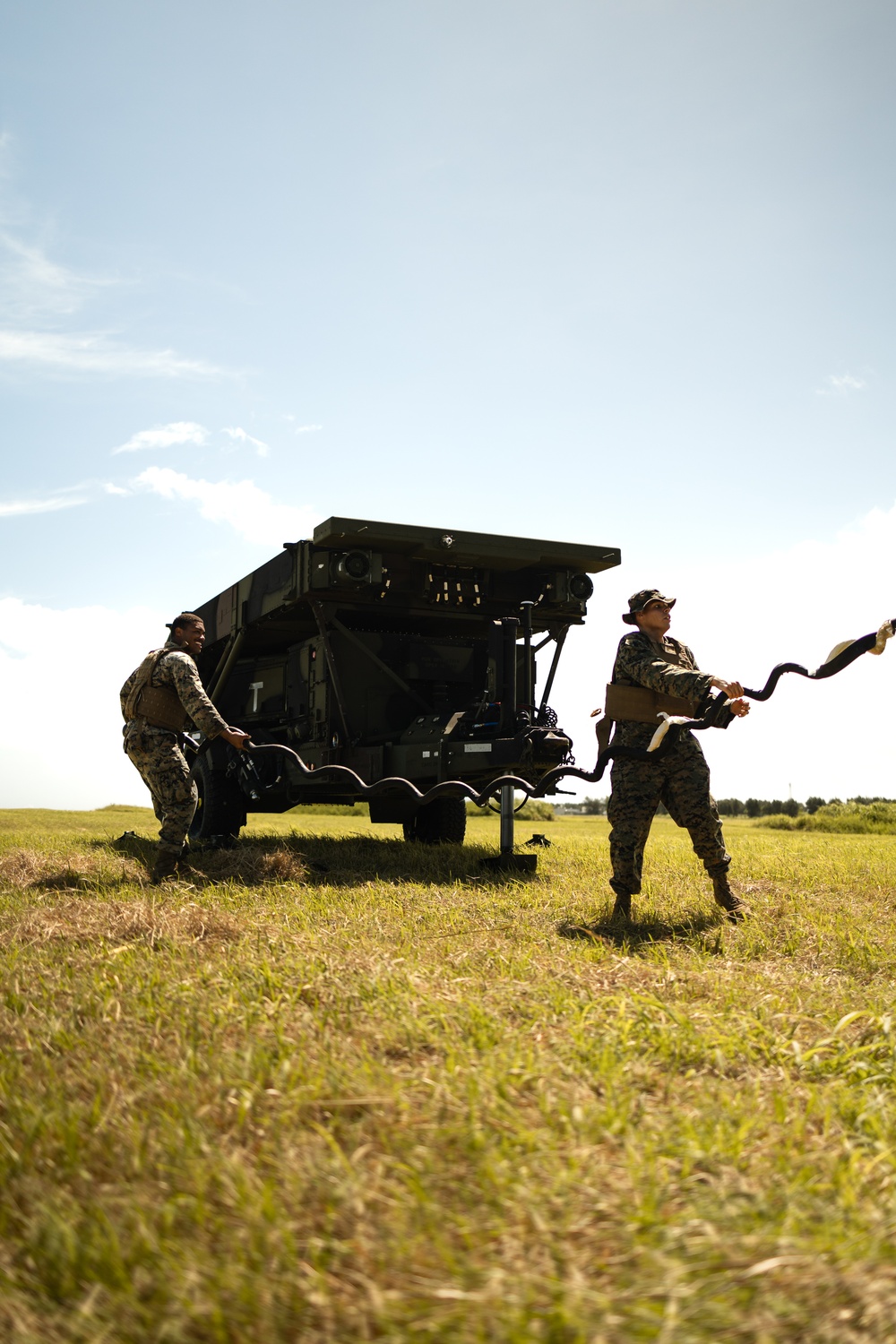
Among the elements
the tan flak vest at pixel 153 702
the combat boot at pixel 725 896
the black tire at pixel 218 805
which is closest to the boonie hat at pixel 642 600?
the combat boot at pixel 725 896

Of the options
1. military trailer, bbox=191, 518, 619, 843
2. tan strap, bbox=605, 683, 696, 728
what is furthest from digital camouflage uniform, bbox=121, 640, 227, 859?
tan strap, bbox=605, 683, 696, 728

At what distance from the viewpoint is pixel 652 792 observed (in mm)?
5852

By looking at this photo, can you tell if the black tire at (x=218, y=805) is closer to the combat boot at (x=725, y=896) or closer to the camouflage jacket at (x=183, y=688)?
the camouflage jacket at (x=183, y=688)

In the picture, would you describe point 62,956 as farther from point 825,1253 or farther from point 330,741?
point 330,741

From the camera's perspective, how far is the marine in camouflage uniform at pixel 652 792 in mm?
5754

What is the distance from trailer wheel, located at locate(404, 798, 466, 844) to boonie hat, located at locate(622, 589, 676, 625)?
449 centimetres

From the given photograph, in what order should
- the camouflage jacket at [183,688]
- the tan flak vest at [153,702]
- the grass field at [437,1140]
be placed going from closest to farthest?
the grass field at [437,1140] < the camouflage jacket at [183,688] < the tan flak vest at [153,702]

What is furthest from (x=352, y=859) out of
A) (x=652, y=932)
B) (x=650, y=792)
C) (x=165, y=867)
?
(x=652, y=932)

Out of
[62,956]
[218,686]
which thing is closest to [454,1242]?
[62,956]

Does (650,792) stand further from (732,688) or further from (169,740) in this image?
(169,740)

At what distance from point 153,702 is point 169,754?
407mm

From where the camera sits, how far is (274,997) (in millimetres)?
3453

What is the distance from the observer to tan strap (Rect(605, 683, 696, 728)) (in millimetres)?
5934

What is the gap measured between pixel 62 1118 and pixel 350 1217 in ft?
3.02
